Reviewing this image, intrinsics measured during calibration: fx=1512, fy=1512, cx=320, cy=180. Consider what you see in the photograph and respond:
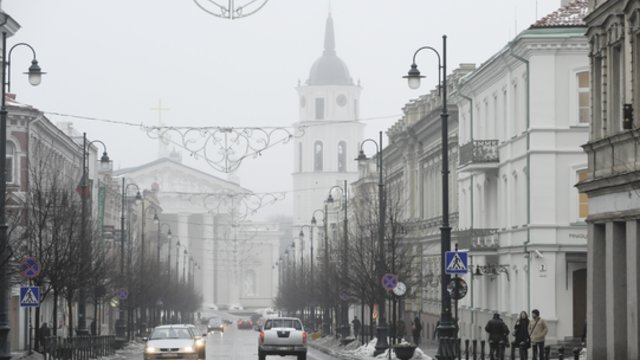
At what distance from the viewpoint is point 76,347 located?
4488 cm

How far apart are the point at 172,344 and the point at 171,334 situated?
130cm

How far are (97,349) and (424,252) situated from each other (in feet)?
92.0

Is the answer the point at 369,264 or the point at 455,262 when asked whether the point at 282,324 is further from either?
the point at 455,262

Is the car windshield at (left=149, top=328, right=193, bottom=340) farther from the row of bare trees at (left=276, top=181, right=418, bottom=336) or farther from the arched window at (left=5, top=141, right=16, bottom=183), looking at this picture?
the arched window at (left=5, top=141, right=16, bottom=183)

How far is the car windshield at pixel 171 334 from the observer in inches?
1663

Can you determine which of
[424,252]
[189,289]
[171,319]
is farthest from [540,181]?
[189,289]

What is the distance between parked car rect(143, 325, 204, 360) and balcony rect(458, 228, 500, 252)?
16.7m

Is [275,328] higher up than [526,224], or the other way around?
[526,224]

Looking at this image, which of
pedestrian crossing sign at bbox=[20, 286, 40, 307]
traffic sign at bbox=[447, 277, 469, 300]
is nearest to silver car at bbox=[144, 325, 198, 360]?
pedestrian crossing sign at bbox=[20, 286, 40, 307]

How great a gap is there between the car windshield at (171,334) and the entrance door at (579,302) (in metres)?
13.6

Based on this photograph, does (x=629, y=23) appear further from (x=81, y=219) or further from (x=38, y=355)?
(x=81, y=219)

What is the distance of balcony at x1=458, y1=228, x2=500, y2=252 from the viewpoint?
5638 cm

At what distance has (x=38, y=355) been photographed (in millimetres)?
42438

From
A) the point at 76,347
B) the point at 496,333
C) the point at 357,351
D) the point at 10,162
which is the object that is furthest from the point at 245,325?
the point at 496,333
